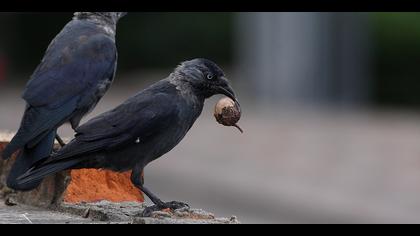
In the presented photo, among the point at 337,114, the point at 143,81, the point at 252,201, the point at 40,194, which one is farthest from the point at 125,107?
the point at 143,81

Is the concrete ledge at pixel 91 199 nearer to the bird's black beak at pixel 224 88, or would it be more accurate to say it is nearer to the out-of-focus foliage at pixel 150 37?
the bird's black beak at pixel 224 88

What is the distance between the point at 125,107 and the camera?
581cm

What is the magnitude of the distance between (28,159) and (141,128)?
0.60 metres

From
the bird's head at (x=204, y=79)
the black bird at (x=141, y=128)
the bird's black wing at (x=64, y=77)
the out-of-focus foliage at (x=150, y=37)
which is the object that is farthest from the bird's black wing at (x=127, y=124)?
the out-of-focus foliage at (x=150, y=37)

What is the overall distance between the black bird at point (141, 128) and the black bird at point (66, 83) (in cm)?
29

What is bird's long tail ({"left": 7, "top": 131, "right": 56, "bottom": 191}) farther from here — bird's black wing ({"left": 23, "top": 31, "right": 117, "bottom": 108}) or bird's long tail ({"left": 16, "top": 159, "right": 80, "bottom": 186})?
bird's black wing ({"left": 23, "top": 31, "right": 117, "bottom": 108})

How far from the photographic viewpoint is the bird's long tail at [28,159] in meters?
5.48

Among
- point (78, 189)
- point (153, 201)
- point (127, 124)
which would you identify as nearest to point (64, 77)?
point (127, 124)

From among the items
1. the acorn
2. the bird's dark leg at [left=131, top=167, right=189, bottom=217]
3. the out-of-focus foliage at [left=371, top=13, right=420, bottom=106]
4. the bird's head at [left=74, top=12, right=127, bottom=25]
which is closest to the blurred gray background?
the out-of-focus foliage at [left=371, top=13, right=420, bottom=106]

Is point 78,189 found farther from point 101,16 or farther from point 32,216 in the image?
point 101,16

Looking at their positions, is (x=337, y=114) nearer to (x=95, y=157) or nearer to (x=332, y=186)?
(x=332, y=186)

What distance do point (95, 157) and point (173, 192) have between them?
35.0 ft

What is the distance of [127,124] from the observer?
5.75m

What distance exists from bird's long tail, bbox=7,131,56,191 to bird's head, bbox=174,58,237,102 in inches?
29.3
